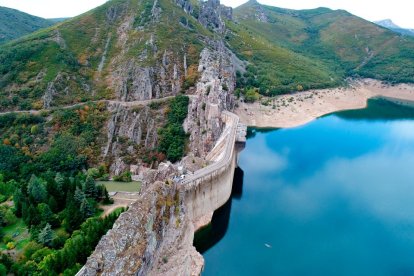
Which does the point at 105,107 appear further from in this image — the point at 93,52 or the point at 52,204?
the point at 52,204

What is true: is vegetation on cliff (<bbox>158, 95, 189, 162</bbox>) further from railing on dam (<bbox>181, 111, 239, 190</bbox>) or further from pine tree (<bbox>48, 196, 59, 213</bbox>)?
pine tree (<bbox>48, 196, 59, 213</bbox>)

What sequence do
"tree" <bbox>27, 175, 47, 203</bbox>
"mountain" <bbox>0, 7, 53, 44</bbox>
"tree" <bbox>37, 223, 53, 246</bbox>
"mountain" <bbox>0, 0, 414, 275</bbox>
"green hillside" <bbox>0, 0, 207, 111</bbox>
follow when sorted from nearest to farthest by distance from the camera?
1. "tree" <bbox>37, 223, 53, 246</bbox>
2. "mountain" <bbox>0, 0, 414, 275</bbox>
3. "tree" <bbox>27, 175, 47, 203</bbox>
4. "green hillside" <bbox>0, 0, 207, 111</bbox>
5. "mountain" <bbox>0, 7, 53, 44</bbox>

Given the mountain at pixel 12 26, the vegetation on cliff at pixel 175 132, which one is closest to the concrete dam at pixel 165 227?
the vegetation on cliff at pixel 175 132

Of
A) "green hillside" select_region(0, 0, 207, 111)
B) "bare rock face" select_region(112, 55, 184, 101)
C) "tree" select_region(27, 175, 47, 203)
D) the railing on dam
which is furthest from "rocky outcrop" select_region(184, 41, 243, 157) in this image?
"tree" select_region(27, 175, 47, 203)

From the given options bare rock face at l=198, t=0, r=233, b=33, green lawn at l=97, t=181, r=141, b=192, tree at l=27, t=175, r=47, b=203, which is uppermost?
bare rock face at l=198, t=0, r=233, b=33

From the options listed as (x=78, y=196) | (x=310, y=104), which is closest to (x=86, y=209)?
(x=78, y=196)

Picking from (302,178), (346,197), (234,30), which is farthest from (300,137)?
(234,30)

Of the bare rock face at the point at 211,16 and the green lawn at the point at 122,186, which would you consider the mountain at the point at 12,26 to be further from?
the green lawn at the point at 122,186
